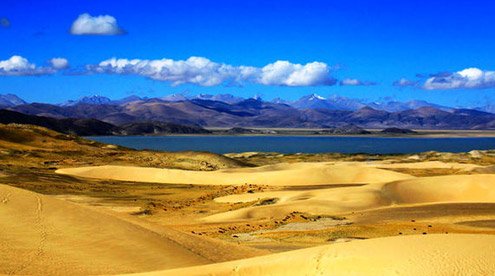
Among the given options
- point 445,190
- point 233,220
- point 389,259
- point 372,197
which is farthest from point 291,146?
point 389,259

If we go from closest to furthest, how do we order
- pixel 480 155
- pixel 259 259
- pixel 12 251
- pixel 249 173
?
pixel 259 259 < pixel 12 251 < pixel 249 173 < pixel 480 155

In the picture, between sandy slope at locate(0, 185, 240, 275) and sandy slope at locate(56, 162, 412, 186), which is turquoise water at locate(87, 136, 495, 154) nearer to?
sandy slope at locate(56, 162, 412, 186)

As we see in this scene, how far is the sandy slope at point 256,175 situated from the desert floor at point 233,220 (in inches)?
5.0

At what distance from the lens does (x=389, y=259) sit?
8.98 metres

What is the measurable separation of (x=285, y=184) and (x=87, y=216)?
26.6 meters

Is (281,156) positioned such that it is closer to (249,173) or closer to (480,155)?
(480,155)

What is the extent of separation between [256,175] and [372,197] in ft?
50.1

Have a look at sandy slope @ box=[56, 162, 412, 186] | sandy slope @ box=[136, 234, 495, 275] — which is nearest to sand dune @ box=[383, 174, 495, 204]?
sandy slope @ box=[56, 162, 412, 186]

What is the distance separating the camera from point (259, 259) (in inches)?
419

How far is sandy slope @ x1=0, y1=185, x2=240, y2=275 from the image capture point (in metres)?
12.1

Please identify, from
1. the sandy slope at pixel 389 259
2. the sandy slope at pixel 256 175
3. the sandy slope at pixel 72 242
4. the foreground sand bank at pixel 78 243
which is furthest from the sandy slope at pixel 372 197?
the sandy slope at pixel 389 259

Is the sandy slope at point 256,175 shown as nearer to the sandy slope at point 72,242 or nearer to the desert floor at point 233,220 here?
Answer: the desert floor at point 233,220

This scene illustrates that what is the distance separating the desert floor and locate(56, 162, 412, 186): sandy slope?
0.42ft

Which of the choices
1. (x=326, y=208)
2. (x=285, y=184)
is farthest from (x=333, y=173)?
(x=326, y=208)
